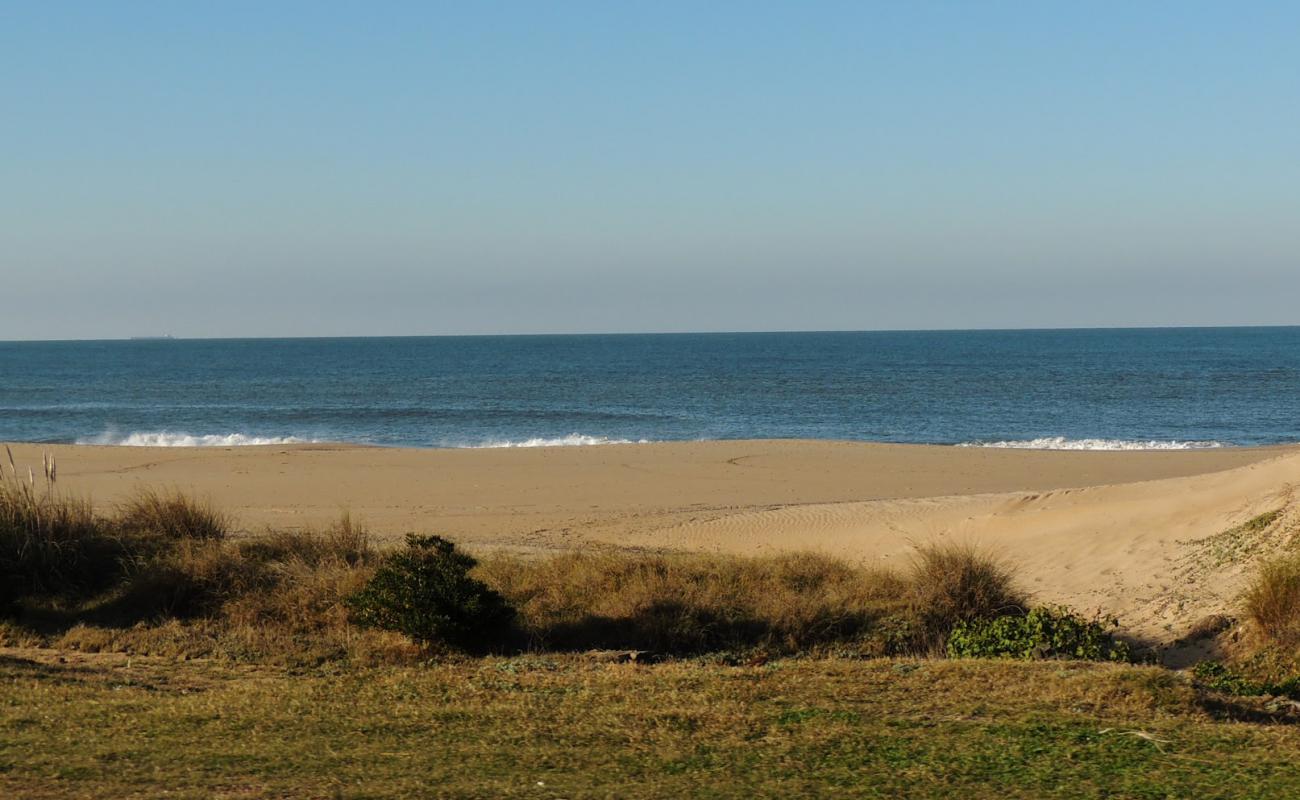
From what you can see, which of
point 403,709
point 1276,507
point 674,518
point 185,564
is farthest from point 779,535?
point 403,709

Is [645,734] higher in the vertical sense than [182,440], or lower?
higher

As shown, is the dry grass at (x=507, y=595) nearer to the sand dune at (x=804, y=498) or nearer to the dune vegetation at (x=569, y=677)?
the dune vegetation at (x=569, y=677)

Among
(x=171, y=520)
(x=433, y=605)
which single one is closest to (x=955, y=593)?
(x=433, y=605)

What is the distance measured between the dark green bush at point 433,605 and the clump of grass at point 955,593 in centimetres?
434

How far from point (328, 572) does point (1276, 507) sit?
11.3 meters

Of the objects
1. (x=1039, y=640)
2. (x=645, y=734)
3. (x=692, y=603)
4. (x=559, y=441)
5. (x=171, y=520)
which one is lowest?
(x=559, y=441)

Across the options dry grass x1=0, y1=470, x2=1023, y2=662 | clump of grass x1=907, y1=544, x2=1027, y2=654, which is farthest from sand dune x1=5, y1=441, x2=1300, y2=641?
dry grass x1=0, y1=470, x2=1023, y2=662

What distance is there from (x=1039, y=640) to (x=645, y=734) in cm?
504

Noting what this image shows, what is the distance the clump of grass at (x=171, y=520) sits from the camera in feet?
53.4

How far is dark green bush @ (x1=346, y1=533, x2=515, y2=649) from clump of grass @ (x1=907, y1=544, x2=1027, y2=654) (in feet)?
14.2

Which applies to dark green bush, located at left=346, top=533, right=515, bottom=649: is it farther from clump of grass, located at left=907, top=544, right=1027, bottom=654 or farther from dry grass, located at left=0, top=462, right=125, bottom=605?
clump of grass, located at left=907, top=544, right=1027, bottom=654

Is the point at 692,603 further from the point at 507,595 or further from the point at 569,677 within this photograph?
the point at 569,677

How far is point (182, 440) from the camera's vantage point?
49000mm

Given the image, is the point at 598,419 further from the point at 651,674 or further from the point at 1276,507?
the point at 651,674
